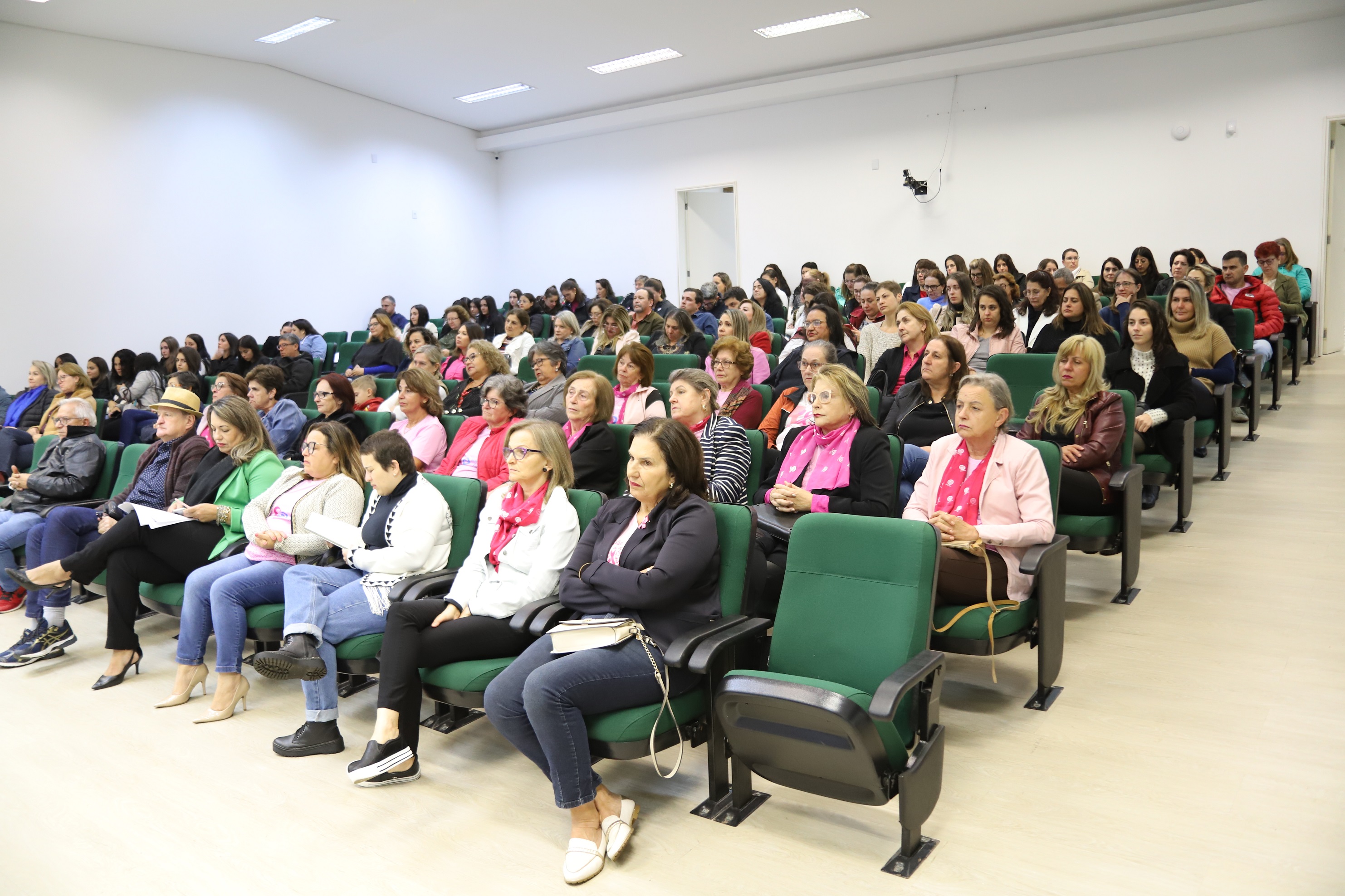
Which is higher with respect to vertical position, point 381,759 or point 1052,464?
point 1052,464

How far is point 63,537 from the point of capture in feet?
14.1

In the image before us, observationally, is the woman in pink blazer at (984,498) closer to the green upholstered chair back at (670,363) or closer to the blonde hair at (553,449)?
the blonde hair at (553,449)

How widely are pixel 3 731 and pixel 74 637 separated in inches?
35.0

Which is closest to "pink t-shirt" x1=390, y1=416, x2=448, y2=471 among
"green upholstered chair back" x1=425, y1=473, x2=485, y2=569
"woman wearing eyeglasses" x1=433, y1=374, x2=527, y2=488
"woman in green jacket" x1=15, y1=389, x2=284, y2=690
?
"woman wearing eyeglasses" x1=433, y1=374, x2=527, y2=488

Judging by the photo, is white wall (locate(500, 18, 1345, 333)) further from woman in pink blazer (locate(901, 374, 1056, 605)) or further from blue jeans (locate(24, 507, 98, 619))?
blue jeans (locate(24, 507, 98, 619))

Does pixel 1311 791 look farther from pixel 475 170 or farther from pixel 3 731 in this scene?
pixel 475 170

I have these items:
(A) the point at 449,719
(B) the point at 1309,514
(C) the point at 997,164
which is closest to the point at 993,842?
(A) the point at 449,719

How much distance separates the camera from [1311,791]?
2.38 m

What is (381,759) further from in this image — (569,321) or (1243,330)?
(1243,330)

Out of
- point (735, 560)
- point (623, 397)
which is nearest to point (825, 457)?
point (735, 560)

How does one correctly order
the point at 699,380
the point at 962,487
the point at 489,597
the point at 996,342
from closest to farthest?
1. the point at 489,597
2. the point at 962,487
3. the point at 699,380
4. the point at 996,342

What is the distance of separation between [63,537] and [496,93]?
9.09m

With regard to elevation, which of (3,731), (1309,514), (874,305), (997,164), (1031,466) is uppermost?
(997,164)

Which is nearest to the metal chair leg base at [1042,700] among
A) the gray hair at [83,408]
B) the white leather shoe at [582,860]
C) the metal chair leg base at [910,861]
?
the metal chair leg base at [910,861]
